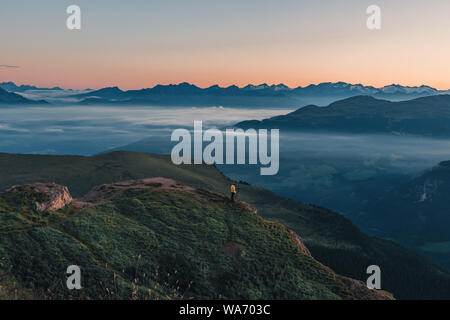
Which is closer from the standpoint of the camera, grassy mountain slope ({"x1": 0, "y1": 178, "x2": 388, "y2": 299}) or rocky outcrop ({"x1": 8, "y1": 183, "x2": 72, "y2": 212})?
grassy mountain slope ({"x1": 0, "y1": 178, "x2": 388, "y2": 299})

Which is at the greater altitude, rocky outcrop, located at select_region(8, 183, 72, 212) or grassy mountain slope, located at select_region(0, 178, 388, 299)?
rocky outcrop, located at select_region(8, 183, 72, 212)

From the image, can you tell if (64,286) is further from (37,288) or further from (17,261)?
(17,261)

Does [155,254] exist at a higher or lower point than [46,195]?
lower

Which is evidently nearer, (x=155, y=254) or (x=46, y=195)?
(x=155, y=254)
